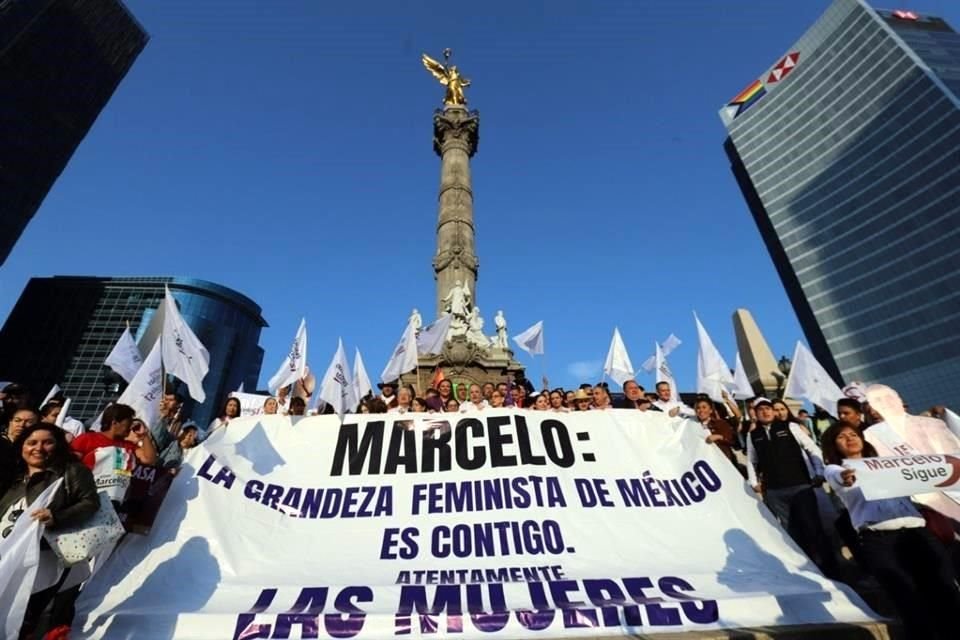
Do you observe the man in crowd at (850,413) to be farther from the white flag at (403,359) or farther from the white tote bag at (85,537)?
the white flag at (403,359)

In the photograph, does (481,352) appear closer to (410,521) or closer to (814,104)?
(410,521)

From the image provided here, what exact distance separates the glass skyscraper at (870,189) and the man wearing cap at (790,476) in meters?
69.2

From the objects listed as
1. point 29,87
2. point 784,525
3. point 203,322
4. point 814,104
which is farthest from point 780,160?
point 29,87

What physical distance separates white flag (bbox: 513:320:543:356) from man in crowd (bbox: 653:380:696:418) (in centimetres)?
456

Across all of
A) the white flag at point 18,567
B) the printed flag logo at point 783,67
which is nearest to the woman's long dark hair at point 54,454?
the white flag at point 18,567

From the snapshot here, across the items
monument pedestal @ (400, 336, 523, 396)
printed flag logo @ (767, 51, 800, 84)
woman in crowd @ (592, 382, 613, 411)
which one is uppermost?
printed flag logo @ (767, 51, 800, 84)

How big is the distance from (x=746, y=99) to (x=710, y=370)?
10683cm

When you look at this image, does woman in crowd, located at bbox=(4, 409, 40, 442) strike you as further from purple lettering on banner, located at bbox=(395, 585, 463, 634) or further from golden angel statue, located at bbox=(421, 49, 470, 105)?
golden angel statue, located at bbox=(421, 49, 470, 105)

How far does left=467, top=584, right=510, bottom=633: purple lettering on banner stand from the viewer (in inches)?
→ 126

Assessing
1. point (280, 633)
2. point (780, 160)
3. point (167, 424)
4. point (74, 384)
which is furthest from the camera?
point (780, 160)

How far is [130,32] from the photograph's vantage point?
72.7 metres

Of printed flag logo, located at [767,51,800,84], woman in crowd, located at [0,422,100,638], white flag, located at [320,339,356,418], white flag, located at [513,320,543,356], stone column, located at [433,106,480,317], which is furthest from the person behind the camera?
printed flag logo, located at [767,51,800,84]

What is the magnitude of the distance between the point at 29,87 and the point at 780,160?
112 meters

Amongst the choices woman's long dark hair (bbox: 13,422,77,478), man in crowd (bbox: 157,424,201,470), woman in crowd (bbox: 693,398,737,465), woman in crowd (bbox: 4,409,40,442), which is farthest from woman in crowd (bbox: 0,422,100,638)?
woman in crowd (bbox: 693,398,737,465)
